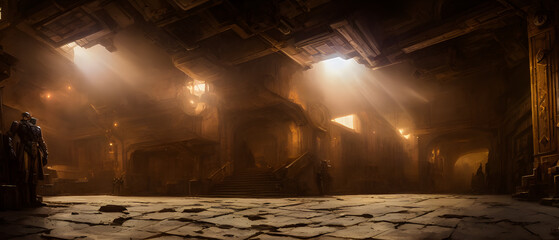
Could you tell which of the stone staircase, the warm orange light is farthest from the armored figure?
the warm orange light

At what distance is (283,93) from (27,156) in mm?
12369

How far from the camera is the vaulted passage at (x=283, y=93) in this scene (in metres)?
13.3

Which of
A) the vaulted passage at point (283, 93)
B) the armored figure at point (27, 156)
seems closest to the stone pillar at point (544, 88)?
the vaulted passage at point (283, 93)

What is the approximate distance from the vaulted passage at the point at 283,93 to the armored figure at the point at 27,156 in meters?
0.26

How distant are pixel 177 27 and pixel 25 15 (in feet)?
19.8

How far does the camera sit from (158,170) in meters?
21.7

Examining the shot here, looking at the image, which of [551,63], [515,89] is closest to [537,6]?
[551,63]

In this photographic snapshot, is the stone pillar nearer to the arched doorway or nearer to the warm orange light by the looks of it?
the warm orange light

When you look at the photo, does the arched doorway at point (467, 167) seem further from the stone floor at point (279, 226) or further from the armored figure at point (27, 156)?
the armored figure at point (27, 156)

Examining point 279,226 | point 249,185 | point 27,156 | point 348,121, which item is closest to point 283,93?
point 249,185

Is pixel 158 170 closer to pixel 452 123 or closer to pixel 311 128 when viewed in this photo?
pixel 311 128

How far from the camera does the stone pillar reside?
945 centimetres

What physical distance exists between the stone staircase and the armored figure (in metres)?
9.33

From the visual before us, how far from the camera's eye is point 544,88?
984 cm
